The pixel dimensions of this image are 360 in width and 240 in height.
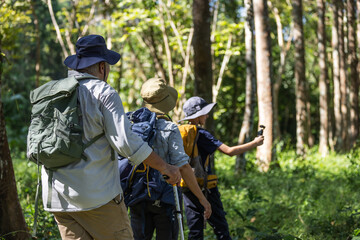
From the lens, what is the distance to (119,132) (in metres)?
2.95

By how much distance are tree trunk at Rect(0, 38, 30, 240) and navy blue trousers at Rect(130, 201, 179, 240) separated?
1.58 m

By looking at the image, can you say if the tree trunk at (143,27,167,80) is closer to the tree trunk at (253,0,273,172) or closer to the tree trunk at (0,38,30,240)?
the tree trunk at (253,0,273,172)

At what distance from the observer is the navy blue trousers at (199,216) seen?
507 cm

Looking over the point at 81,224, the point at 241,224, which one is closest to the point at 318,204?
the point at 241,224

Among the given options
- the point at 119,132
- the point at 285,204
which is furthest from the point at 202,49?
the point at 119,132

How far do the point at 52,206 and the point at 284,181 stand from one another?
7.43 meters

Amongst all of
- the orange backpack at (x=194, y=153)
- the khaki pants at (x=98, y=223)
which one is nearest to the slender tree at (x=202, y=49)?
the orange backpack at (x=194, y=153)

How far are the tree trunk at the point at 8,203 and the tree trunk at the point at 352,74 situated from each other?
1773cm

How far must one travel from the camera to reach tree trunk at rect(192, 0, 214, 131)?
8.24m

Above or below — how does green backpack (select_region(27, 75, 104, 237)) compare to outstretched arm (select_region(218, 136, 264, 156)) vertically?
above

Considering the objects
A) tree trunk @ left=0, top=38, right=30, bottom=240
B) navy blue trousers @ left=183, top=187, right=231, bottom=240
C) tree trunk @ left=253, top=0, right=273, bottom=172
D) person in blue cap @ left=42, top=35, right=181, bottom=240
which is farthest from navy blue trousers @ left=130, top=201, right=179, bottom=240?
tree trunk @ left=253, top=0, right=273, bottom=172

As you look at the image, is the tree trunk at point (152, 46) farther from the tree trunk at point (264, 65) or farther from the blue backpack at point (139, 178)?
the blue backpack at point (139, 178)

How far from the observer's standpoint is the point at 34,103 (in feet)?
9.95

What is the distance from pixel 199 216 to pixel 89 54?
248 centimetres
